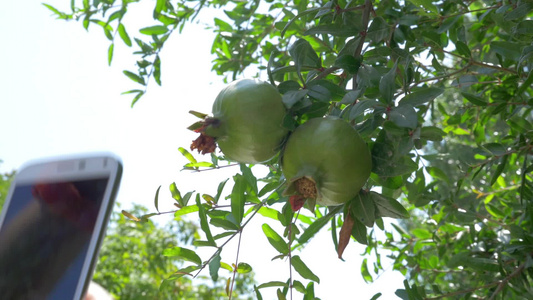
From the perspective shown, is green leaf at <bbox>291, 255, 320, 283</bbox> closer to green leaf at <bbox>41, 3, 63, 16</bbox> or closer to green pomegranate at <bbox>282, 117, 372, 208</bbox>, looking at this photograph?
green pomegranate at <bbox>282, 117, 372, 208</bbox>

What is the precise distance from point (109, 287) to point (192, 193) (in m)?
2.93

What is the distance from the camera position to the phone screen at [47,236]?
3.87 ft

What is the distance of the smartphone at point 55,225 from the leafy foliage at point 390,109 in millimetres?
302

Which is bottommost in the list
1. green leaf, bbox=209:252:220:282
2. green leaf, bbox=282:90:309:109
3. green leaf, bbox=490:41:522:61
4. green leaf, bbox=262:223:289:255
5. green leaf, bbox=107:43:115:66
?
green leaf, bbox=209:252:220:282

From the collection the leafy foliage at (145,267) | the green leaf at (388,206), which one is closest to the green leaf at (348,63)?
the green leaf at (388,206)

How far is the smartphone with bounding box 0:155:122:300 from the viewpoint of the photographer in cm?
117

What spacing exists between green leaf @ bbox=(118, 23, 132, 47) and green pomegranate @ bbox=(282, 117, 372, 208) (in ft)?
4.26

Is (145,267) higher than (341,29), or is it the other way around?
(145,267)

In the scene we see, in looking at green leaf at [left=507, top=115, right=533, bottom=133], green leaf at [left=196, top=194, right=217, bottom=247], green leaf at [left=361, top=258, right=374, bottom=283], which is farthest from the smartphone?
green leaf at [left=507, top=115, right=533, bottom=133]

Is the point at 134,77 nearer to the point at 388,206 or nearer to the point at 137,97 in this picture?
the point at 137,97

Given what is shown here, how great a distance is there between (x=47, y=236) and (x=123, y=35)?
86 centimetres

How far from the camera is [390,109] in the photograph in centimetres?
79

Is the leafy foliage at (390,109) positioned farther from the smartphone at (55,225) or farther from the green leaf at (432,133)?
the smartphone at (55,225)

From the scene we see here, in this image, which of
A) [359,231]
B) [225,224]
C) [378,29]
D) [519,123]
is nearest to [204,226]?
[225,224]
